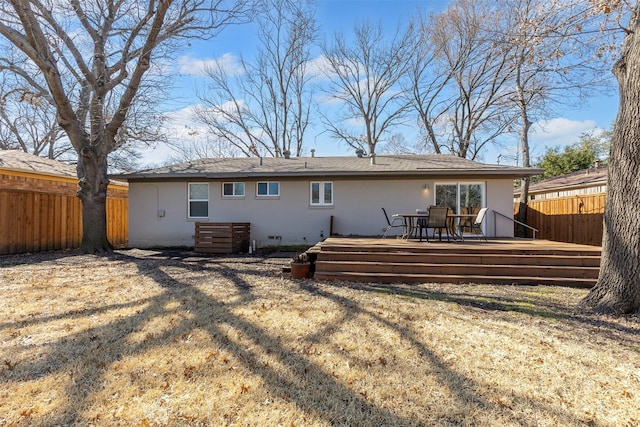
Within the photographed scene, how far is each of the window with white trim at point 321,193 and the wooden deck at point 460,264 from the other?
401 cm

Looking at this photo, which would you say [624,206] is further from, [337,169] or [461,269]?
[337,169]

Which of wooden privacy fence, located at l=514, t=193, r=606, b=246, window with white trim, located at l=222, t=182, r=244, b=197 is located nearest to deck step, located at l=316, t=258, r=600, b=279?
window with white trim, located at l=222, t=182, r=244, b=197

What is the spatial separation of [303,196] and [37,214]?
8.41 meters

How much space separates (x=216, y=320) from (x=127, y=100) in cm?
852

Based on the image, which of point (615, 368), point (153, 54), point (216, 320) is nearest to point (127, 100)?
point (153, 54)

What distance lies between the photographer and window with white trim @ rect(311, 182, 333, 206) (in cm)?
1076

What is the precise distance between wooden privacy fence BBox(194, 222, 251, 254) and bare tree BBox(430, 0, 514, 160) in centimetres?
1477

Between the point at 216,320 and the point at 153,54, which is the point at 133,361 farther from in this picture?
the point at 153,54

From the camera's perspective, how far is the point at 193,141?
2659 cm

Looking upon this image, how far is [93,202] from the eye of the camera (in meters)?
10.1

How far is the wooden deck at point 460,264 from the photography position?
6.12 m

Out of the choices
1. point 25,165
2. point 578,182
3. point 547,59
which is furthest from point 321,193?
point 578,182

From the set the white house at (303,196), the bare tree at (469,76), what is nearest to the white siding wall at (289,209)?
the white house at (303,196)

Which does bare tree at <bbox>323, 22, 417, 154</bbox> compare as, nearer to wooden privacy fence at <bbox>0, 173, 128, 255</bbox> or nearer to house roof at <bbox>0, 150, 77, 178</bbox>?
wooden privacy fence at <bbox>0, 173, 128, 255</bbox>
